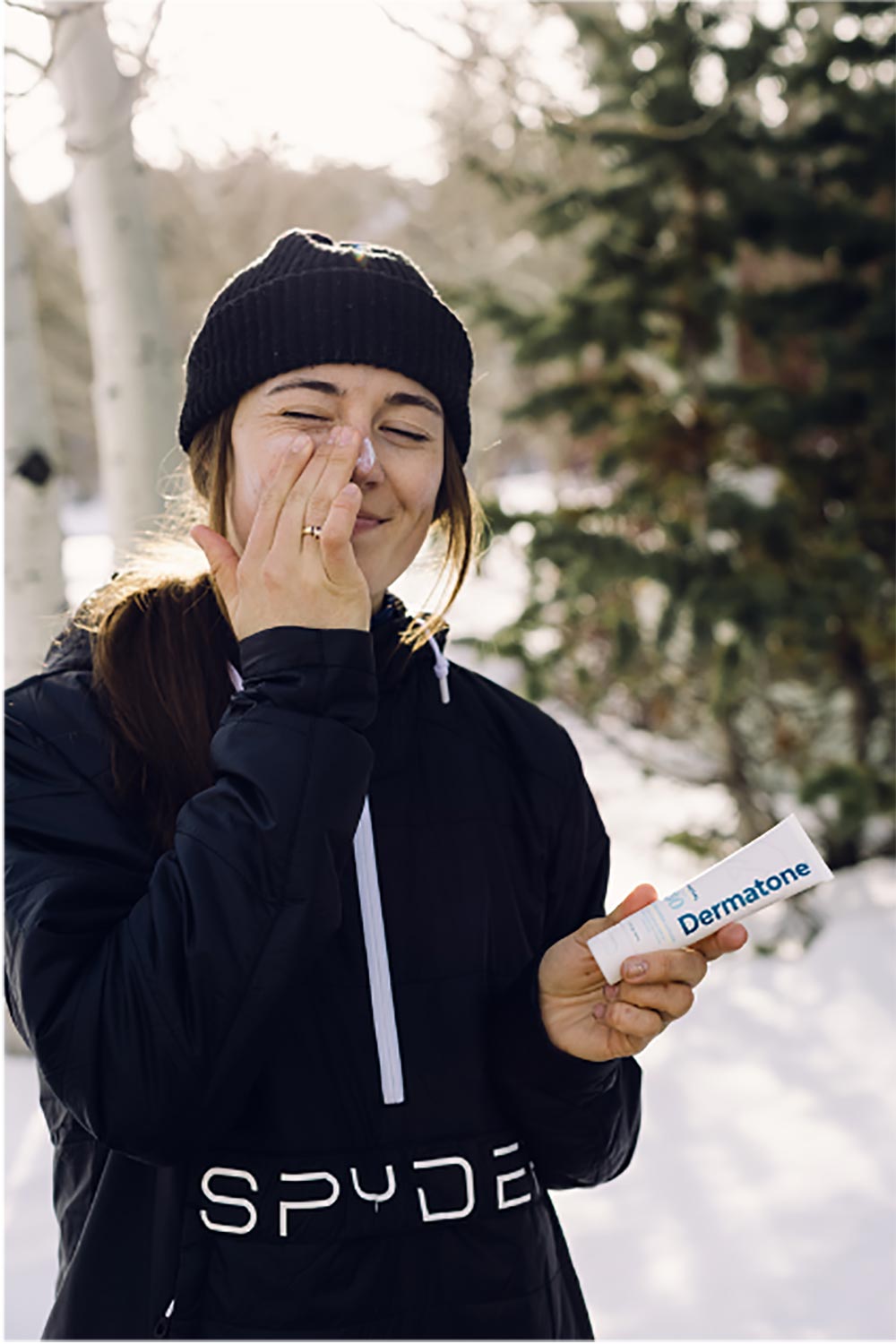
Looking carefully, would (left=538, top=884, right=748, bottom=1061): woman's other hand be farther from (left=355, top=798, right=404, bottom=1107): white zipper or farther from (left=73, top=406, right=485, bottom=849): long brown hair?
(left=73, top=406, right=485, bottom=849): long brown hair

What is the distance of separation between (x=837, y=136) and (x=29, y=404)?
3.54m

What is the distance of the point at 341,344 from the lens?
1360 mm

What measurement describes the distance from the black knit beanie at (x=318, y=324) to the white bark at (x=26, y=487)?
2.22 metres

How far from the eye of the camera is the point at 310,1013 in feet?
4.16

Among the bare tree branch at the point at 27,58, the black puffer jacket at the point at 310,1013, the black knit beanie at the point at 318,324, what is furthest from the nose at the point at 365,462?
the bare tree branch at the point at 27,58

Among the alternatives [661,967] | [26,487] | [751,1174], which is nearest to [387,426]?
[661,967]

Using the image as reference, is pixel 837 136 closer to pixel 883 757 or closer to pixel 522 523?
pixel 522 523

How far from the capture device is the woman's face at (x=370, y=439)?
135 cm

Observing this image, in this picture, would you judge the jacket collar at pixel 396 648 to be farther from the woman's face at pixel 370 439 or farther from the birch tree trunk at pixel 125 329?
the birch tree trunk at pixel 125 329

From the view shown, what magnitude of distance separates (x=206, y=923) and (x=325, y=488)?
472 millimetres

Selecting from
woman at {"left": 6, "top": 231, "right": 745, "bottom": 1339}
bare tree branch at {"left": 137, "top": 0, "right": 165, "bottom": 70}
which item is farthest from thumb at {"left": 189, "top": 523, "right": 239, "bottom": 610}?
bare tree branch at {"left": 137, "top": 0, "right": 165, "bottom": 70}

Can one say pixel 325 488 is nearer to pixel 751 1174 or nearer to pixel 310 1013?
pixel 310 1013

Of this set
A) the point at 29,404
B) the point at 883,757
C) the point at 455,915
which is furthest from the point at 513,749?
the point at 883,757

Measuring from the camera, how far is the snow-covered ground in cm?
281
